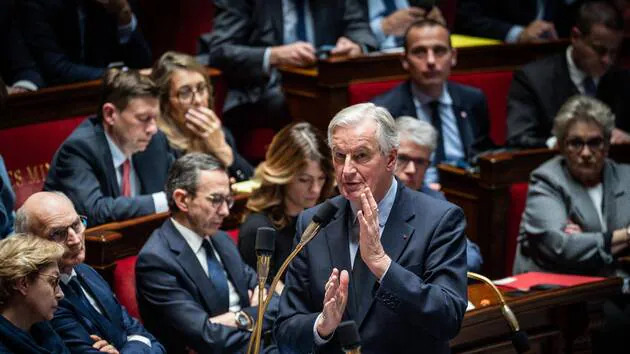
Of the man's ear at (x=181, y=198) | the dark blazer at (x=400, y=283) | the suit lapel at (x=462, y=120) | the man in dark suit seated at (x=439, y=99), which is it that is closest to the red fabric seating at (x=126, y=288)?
the man's ear at (x=181, y=198)

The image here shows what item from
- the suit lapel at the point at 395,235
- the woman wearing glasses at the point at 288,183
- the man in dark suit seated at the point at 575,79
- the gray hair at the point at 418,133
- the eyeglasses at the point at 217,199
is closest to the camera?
the suit lapel at the point at 395,235

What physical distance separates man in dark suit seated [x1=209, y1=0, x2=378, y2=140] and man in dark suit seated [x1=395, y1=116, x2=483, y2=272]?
762 millimetres

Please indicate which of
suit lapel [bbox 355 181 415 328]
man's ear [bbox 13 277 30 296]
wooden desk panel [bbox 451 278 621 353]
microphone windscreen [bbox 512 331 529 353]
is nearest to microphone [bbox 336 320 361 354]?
suit lapel [bbox 355 181 415 328]

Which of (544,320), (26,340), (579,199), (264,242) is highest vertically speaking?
(264,242)

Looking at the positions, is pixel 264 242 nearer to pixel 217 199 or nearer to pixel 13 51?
pixel 217 199

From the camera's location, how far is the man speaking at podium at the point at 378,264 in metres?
1.92

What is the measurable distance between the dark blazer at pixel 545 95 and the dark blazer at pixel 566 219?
47 centimetres

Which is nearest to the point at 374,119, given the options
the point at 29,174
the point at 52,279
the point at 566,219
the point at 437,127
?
the point at 52,279

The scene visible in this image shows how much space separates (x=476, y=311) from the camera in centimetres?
258

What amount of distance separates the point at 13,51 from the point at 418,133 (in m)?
1.23

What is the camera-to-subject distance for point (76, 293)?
243 centimetres

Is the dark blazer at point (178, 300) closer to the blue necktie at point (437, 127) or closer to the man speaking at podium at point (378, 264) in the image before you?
the man speaking at podium at point (378, 264)

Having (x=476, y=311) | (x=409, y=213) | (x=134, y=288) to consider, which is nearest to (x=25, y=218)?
(x=134, y=288)

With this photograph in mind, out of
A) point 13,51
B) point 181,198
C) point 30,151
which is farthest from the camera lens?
point 13,51
